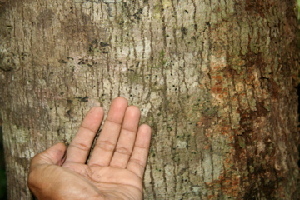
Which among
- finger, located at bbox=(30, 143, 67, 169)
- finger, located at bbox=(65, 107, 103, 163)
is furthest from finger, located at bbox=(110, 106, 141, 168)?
finger, located at bbox=(30, 143, 67, 169)

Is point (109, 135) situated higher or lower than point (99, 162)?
higher

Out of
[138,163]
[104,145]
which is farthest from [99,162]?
[138,163]

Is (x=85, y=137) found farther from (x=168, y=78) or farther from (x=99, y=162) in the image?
(x=168, y=78)

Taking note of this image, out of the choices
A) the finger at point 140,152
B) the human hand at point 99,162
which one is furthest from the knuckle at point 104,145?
the finger at point 140,152

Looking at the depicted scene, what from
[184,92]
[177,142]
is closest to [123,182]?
[177,142]

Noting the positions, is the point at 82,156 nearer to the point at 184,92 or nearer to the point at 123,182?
the point at 123,182

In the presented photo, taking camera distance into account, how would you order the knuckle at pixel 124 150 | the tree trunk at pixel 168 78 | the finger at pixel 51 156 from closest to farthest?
the tree trunk at pixel 168 78
the finger at pixel 51 156
the knuckle at pixel 124 150

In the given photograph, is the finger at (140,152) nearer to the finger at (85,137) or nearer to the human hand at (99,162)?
the human hand at (99,162)

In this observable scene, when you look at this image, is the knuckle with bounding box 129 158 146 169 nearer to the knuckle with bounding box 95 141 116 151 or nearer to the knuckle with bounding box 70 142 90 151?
the knuckle with bounding box 95 141 116 151
